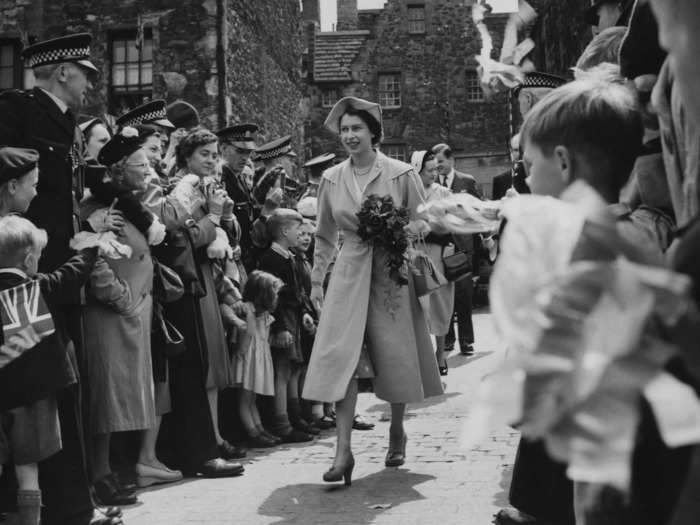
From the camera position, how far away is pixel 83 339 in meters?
5.05

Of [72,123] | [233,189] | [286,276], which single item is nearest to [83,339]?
[72,123]

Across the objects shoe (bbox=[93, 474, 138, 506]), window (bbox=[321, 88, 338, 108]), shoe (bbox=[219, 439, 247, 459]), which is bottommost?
shoe (bbox=[219, 439, 247, 459])

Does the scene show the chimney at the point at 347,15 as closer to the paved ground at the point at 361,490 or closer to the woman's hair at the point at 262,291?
the woman's hair at the point at 262,291

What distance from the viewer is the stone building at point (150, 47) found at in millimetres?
18484

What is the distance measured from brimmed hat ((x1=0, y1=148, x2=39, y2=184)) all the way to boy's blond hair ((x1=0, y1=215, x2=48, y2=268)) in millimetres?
198

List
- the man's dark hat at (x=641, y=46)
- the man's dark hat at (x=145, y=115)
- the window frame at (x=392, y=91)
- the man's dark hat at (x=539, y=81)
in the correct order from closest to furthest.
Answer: the man's dark hat at (x=641, y=46)
the man's dark hat at (x=539, y=81)
the man's dark hat at (x=145, y=115)
the window frame at (x=392, y=91)

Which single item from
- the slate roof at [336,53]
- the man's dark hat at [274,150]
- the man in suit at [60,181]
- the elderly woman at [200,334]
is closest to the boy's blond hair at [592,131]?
the man in suit at [60,181]

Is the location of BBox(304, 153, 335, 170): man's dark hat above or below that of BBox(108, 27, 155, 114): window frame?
below

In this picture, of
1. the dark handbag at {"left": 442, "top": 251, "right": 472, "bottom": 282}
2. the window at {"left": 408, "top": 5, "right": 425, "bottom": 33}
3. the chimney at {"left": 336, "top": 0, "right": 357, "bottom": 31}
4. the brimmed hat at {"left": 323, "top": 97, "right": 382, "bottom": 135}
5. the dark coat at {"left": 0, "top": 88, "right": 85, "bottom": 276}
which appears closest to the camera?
the dark coat at {"left": 0, "top": 88, "right": 85, "bottom": 276}

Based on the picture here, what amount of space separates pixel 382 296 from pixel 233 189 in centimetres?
255

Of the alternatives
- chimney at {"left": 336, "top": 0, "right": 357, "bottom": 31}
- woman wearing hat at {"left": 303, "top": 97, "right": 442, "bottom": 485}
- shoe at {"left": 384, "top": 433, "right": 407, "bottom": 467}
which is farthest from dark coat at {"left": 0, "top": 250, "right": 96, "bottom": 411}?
chimney at {"left": 336, "top": 0, "right": 357, "bottom": 31}

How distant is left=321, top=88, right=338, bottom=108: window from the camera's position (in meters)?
37.7

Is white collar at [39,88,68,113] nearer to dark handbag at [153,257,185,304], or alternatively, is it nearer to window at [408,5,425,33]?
dark handbag at [153,257,185,304]

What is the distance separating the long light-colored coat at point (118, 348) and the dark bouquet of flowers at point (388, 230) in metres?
1.48
